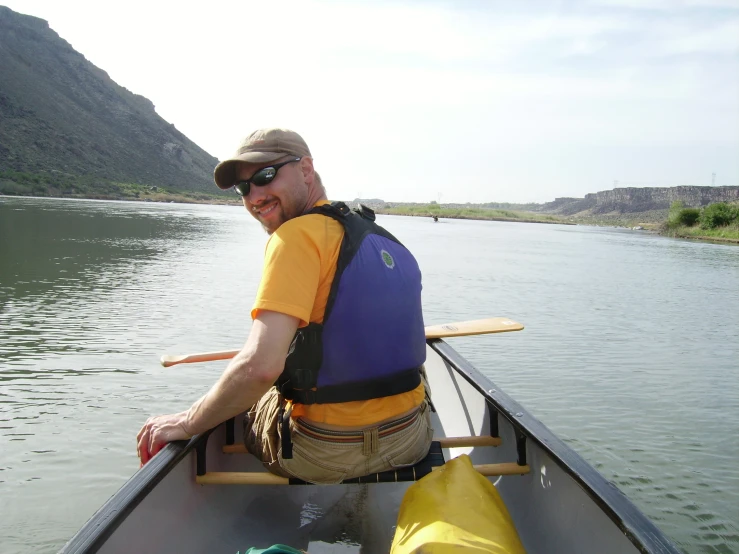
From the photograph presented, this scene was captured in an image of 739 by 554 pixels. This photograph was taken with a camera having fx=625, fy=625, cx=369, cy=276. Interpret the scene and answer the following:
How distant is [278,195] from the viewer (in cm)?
258

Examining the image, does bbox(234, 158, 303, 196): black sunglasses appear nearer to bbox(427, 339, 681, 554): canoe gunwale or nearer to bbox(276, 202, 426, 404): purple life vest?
bbox(276, 202, 426, 404): purple life vest

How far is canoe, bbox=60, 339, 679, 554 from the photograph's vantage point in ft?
7.15

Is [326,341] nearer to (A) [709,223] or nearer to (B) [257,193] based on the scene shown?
(B) [257,193]

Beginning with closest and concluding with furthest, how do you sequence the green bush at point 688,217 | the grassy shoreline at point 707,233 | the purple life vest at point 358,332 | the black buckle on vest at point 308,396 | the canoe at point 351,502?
the canoe at point 351,502
the purple life vest at point 358,332
the black buckle on vest at point 308,396
the grassy shoreline at point 707,233
the green bush at point 688,217

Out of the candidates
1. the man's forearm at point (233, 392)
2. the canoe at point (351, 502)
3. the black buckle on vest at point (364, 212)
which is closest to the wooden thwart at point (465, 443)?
the canoe at point (351, 502)

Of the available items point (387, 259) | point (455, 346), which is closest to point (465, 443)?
point (387, 259)

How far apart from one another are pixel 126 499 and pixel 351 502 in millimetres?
1506

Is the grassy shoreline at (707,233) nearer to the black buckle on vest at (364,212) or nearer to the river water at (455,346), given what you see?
the river water at (455,346)

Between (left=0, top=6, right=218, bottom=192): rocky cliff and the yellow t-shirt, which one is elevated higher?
(left=0, top=6, right=218, bottom=192): rocky cliff

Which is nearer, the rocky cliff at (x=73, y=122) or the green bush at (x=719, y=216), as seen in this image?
the green bush at (x=719, y=216)

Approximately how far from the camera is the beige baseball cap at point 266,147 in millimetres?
2471

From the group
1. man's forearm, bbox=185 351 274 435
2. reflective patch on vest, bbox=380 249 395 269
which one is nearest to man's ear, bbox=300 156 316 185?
reflective patch on vest, bbox=380 249 395 269

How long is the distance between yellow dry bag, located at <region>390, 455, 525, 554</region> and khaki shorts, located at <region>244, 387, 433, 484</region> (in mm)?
238

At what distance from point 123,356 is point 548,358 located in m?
5.85
